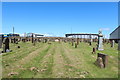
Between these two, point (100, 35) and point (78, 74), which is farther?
point (100, 35)

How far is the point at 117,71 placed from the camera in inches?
317

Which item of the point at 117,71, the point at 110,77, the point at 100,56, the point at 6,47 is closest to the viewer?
the point at 110,77

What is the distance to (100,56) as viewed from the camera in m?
9.32

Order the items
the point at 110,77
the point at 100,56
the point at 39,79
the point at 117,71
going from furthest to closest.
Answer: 1. the point at 100,56
2. the point at 117,71
3. the point at 110,77
4. the point at 39,79

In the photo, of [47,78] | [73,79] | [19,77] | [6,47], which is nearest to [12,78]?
[19,77]

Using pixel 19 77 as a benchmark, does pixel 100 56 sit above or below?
above

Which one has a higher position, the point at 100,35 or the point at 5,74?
the point at 100,35

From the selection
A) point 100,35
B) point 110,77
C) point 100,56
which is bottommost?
point 110,77

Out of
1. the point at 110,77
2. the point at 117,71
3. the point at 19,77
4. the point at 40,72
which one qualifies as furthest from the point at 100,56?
the point at 19,77

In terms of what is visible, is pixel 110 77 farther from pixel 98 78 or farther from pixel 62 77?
pixel 62 77

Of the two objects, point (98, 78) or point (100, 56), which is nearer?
point (98, 78)

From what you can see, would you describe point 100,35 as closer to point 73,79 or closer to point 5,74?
point 73,79

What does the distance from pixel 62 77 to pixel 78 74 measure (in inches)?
43.2

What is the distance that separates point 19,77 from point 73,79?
116 inches
